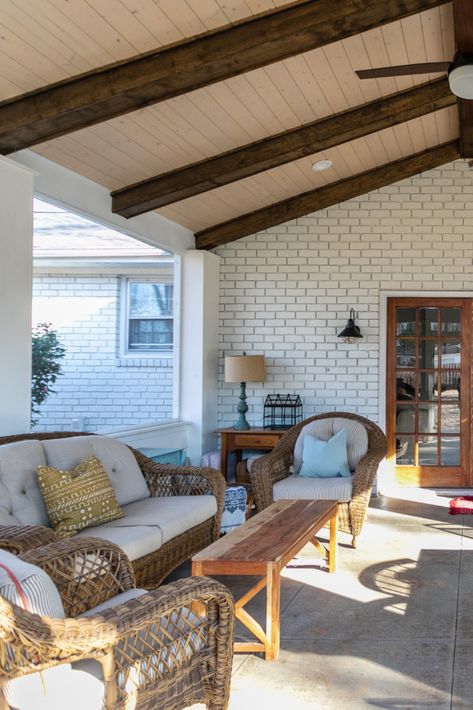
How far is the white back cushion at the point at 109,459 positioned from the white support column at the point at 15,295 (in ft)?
0.99

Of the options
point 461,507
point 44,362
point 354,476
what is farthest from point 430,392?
point 44,362

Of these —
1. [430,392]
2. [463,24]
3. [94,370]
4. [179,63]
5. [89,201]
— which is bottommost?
[430,392]

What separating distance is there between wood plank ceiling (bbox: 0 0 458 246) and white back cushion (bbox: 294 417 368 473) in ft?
7.14

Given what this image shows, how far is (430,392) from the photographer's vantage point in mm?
7770

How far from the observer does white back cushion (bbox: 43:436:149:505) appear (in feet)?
13.6

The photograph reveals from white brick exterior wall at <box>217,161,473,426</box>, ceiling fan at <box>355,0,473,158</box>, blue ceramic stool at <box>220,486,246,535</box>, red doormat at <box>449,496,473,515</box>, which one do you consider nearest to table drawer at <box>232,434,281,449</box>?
white brick exterior wall at <box>217,161,473,426</box>

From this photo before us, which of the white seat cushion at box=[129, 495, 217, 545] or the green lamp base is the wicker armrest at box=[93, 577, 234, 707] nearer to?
the white seat cushion at box=[129, 495, 217, 545]

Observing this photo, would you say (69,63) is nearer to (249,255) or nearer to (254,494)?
(254,494)

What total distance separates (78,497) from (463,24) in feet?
11.4

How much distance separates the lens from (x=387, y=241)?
781 cm

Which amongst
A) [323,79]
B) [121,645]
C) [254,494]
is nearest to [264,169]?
[323,79]

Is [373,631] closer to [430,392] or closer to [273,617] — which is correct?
[273,617]

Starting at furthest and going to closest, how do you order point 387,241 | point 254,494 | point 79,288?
point 79,288 → point 387,241 → point 254,494

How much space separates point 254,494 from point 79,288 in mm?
4212
